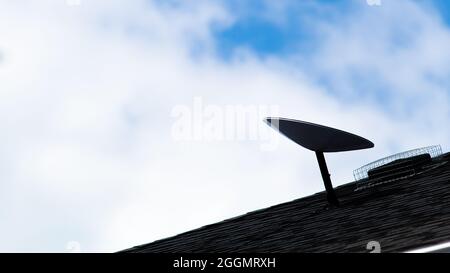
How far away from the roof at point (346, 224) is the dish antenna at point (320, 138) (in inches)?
32.9

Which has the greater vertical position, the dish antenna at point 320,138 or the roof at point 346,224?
the dish antenna at point 320,138

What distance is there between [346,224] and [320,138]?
6.00 feet

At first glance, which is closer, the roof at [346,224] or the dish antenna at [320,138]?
the roof at [346,224]

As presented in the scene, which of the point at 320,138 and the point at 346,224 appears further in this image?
the point at 320,138

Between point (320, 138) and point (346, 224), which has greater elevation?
point (320, 138)

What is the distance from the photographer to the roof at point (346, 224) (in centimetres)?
954

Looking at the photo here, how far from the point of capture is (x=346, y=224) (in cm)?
1153
